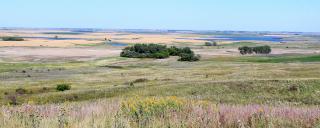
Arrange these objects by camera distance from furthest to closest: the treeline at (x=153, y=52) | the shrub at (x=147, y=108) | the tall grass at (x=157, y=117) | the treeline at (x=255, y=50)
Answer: the treeline at (x=255, y=50)
the treeline at (x=153, y=52)
the shrub at (x=147, y=108)
the tall grass at (x=157, y=117)

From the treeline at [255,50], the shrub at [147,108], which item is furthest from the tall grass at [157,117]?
the treeline at [255,50]

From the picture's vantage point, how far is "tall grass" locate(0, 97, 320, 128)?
27.6 ft

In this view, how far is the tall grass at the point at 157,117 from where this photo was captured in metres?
8.41

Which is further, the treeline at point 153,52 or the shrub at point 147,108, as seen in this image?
the treeline at point 153,52

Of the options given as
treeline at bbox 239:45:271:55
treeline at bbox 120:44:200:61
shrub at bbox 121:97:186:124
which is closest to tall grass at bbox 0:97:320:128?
shrub at bbox 121:97:186:124

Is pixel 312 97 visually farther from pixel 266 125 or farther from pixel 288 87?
pixel 266 125

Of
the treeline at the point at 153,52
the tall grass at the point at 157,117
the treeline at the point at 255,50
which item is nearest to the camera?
the tall grass at the point at 157,117

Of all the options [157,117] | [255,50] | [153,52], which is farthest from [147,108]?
[255,50]

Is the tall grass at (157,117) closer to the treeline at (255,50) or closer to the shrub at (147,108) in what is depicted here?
the shrub at (147,108)

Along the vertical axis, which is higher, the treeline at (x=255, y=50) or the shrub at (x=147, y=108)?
the shrub at (x=147, y=108)

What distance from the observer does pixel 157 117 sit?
31.2ft

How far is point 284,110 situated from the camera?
10469mm

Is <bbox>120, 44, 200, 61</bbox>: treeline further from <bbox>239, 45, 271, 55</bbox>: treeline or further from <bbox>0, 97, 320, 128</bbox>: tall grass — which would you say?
<bbox>0, 97, 320, 128</bbox>: tall grass

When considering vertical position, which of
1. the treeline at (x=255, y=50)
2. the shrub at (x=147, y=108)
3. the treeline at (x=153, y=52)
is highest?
the shrub at (x=147, y=108)
